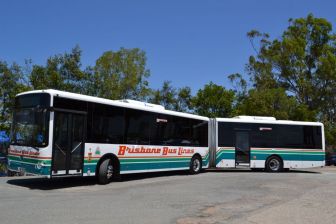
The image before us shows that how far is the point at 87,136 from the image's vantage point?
537 inches

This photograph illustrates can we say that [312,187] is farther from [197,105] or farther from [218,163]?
[197,105]

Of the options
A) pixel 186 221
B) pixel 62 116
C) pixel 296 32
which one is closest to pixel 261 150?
pixel 62 116

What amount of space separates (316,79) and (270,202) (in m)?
33.2

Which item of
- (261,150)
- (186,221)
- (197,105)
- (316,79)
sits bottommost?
(186,221)

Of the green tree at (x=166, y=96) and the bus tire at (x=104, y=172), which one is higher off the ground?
the green tree at (x=166, y=96)

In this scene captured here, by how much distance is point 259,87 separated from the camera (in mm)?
41250

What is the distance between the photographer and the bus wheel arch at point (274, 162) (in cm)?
2236

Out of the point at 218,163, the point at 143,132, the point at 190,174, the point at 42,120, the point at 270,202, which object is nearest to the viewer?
the point at 270,202

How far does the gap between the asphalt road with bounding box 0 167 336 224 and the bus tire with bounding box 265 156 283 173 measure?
6283mm

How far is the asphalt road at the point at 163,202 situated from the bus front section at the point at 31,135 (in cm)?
72

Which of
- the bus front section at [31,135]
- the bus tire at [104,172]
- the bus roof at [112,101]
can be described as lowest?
the bus tire at [104,172]

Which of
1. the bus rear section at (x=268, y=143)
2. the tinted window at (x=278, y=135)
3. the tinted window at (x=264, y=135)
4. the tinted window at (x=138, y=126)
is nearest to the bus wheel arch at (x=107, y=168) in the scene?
the tinted window at (x=138, y=126)

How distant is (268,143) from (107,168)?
10973mm

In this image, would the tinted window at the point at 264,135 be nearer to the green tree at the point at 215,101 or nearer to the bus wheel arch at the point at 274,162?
the bus wheel arch at the point at 274,162
